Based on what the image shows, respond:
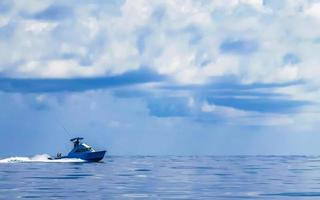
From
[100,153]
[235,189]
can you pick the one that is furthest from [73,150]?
[235,189]

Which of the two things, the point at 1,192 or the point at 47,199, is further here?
the point at 1,192

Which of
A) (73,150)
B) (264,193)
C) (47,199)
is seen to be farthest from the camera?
(73,150)

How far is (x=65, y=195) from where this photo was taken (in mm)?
60125

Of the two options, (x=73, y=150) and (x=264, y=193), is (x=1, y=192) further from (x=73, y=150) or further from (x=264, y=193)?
(x=73, y=150)

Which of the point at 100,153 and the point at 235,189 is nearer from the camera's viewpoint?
the point at 235,189

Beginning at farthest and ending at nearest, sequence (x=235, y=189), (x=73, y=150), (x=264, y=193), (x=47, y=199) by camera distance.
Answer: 1. (x=73, y=150)
2. (x=235, y=189)
3. (x=264, y=193)
4. (x=47, y=199)

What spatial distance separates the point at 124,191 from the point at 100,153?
98.5m

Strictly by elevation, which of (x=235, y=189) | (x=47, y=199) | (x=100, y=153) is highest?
(x=100, y=153)

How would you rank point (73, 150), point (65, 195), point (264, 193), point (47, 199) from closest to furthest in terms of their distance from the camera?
point (47, 199), point (65, 195), point (264, 193), point (73, 150)

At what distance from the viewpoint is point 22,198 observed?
5666 cm

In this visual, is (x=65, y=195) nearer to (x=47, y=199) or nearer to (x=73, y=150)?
(x=47, y=199)

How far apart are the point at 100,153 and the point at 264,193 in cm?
10307

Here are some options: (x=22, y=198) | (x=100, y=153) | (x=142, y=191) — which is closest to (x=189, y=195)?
(x=142, y=191)

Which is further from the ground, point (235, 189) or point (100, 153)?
point (100, 153)
